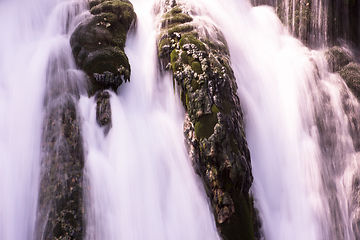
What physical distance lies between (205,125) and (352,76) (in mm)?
6254

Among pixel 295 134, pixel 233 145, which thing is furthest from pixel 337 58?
pixel 233 145

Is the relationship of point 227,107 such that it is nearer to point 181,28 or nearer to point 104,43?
point 181,28

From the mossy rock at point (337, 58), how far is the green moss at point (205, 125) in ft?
19.2

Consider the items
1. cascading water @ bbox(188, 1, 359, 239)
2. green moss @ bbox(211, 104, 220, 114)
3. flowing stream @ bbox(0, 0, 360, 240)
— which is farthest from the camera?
cascading water @ bbox(188, 1, 359, 239)

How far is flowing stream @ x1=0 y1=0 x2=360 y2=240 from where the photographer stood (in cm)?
536

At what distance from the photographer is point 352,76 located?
28.0 feet

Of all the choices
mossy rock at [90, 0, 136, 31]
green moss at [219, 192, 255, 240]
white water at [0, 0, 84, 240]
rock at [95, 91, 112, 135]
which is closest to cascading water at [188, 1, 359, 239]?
green moss at [219, 192, 255, 240]

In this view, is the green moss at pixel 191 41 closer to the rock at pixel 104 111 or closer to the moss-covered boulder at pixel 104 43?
the moss-covered boulder at pixel 104 43

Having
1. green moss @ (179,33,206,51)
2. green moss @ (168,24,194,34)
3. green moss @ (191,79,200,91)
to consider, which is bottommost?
green moss @ (191,79,200,91)

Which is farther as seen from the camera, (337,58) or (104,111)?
(337,58)

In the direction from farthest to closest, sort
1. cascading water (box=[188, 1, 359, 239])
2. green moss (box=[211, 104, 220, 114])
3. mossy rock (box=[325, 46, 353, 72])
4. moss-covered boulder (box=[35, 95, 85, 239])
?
mossy rock (box=[325, 46, 353, 72]), cascading water (box=[188, 1, 359, 239]), green moss (box=[211, 104, 220, 114]), moss-covered boulder (box=[35, 95, 85, 239])

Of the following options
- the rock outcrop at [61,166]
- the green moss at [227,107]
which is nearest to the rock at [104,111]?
the rock outcrop at [61,166]

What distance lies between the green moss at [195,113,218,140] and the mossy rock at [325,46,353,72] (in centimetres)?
586

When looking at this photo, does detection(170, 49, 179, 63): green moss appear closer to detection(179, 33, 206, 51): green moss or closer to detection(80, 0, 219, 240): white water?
detection(179, 33, 206, 51): green moss
